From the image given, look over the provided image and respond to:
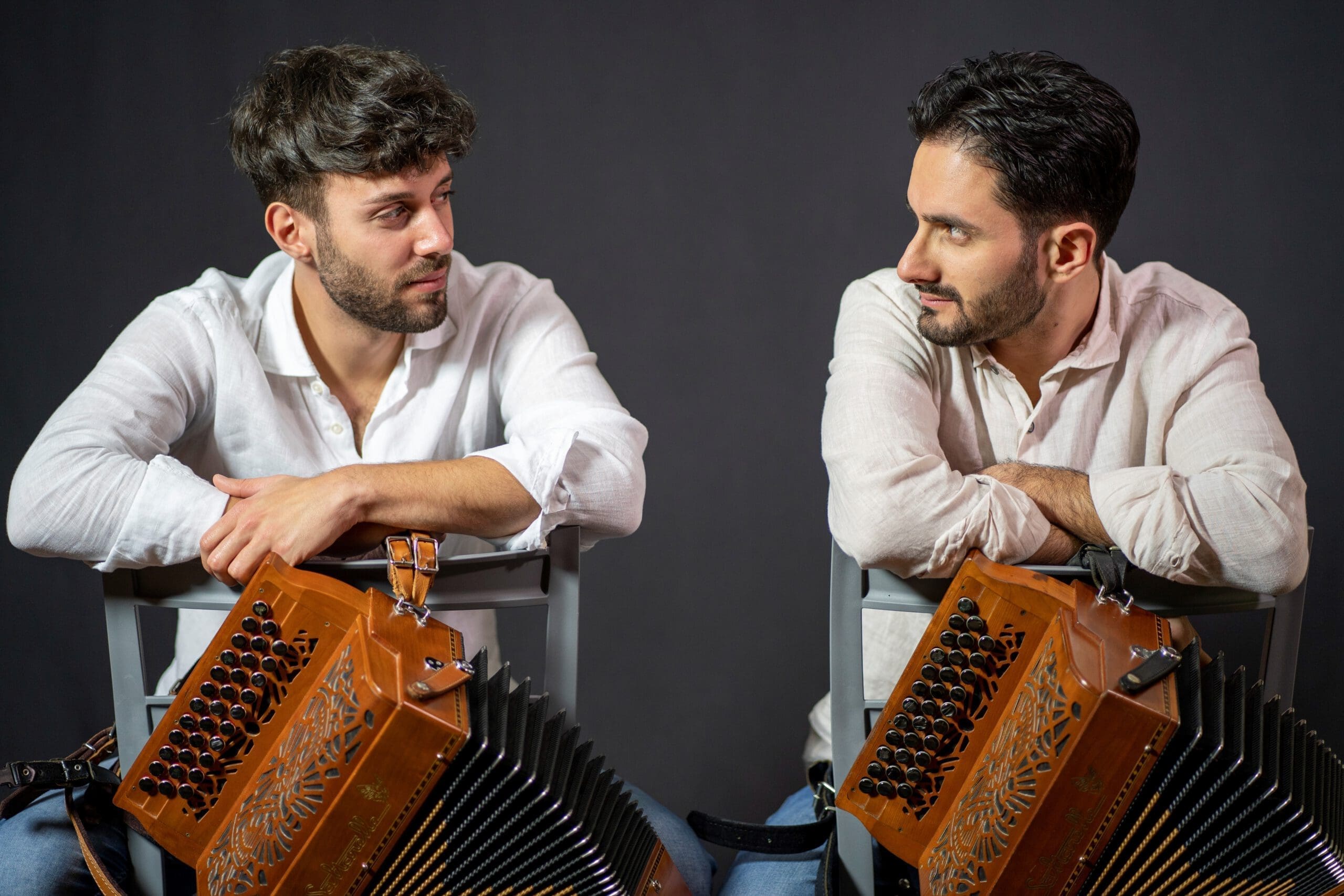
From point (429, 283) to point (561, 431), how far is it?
31 centimetres

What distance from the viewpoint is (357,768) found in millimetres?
1277

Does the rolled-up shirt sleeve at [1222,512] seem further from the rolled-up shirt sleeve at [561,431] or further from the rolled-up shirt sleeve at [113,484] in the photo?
the rolled-up shirt sleeve at [113,484]

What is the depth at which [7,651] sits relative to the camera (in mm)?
2740

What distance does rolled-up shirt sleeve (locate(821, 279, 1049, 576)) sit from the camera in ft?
5.10

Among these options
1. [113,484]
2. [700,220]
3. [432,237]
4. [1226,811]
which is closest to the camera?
[1226,811]

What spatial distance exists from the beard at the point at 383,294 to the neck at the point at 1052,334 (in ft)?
2.65

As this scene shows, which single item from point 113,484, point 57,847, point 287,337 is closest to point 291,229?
point 287,337

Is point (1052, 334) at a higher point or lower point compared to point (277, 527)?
higher

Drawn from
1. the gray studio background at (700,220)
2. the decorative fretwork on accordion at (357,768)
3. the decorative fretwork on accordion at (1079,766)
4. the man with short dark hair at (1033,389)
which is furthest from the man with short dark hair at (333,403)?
the gray studio background at (700,220)

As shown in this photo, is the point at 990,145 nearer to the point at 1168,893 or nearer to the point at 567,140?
the point at 1168,893

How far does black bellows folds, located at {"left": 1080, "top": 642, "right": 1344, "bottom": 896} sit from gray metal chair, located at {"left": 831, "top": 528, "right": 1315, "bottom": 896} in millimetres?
193

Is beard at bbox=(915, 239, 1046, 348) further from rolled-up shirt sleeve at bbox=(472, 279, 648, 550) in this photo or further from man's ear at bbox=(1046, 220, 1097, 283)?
rolled-up shirt sleeve at bbox=(472, 279, 648, 550)

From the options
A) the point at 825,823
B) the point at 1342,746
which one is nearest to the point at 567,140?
the point at 825,823

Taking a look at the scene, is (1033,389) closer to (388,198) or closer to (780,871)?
(780,871)
